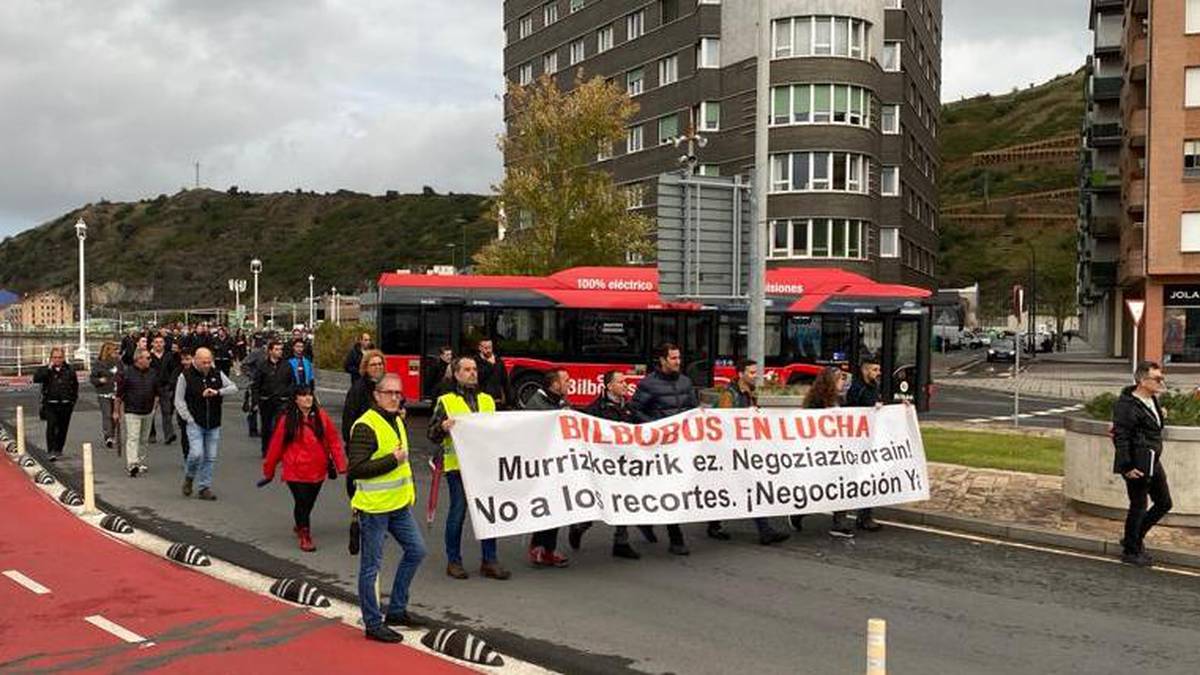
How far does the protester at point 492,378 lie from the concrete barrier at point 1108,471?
5.92 metres

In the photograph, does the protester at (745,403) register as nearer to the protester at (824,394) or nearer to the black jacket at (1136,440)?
the protester at (824,394)

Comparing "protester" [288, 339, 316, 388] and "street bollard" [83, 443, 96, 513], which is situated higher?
"protester" [288, 339, 316, 388]

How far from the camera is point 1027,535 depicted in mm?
10594

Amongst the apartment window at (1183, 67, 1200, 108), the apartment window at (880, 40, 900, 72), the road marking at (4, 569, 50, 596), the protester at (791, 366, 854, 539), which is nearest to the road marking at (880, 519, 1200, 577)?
the protester at (791, 366, 854, 539)

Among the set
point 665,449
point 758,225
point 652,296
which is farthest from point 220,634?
point 652,296

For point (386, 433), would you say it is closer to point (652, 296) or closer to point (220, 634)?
point (220, 634)

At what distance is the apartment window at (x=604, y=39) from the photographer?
58.4 m

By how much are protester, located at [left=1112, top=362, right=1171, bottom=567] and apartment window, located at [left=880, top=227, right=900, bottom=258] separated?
4250 centimetres

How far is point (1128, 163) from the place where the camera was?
181ft

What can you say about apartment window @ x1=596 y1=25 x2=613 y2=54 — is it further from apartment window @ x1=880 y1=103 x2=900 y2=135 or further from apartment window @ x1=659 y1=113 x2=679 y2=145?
apartment window @ x1=880 y1=103 x2=900 y2=135

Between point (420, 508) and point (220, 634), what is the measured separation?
197 inches

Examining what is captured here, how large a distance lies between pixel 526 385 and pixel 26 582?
15.0 m

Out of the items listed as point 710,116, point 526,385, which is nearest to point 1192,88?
point 710,116

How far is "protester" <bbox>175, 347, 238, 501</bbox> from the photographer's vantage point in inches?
495
